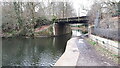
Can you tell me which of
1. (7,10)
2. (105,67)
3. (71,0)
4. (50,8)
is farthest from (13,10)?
(105,67)

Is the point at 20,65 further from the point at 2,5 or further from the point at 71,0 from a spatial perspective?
the point at 71,0

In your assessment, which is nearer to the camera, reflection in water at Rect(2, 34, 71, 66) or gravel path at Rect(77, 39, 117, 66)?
gravel path at Rect(77, 39, 117, 66)

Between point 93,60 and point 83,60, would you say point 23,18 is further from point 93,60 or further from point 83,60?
point 93,60

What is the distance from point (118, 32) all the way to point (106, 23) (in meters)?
7.08

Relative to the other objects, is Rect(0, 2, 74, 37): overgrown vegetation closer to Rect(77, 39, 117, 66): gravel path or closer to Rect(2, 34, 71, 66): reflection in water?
Rect(2, 34, 71, 66): reflection in water

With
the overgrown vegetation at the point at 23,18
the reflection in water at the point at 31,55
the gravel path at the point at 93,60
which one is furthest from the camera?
the overgrown vegetation at the point at 23,18

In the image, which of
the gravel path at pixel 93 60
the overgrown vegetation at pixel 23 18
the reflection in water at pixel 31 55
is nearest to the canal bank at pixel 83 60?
the gravel path at pixel 93 60

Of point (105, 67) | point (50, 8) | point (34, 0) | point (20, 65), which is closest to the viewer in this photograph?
point (105, 67)

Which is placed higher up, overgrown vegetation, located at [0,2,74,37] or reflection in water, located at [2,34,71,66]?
overgrown vegetation, located at [0,2,74,37]

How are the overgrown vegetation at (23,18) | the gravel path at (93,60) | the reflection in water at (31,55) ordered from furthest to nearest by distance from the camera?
the overgrown vegetation at (23,18) < the reflection in water at (31,55) < the gravel path at (93,60)

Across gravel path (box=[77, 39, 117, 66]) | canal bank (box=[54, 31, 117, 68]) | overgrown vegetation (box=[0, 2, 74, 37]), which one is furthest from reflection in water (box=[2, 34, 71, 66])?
overgrown vegetation (box=[0, 2, 74, 37])

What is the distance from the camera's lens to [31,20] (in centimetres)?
2994

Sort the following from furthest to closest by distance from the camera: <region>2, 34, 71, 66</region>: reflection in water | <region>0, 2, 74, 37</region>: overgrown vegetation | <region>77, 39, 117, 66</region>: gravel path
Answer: <region>0, 2, 74, 37</region>: overgrown vegetation, <region>2, 34, 71, 66</region>: reflection in water, <region>77, 39, 117, 66</region>: gravel path

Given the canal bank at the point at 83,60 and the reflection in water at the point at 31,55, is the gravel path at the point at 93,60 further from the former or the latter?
the reflection in water at the point at 31,55
